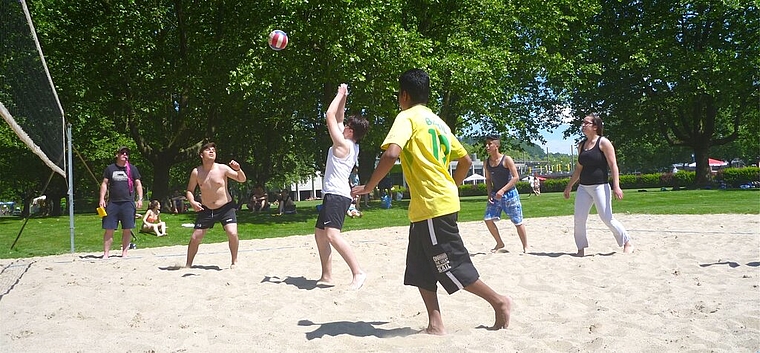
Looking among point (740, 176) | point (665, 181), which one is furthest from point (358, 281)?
point (665, 181)

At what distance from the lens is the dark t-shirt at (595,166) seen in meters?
7.77

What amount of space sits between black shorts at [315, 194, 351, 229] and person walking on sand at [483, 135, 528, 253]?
286 cm

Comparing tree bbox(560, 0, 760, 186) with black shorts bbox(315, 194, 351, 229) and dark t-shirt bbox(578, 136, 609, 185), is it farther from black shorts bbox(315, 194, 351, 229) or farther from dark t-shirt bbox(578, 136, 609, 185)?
black shorts bbox(315, 194, 351, 229)

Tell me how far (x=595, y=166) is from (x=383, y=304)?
4126mm

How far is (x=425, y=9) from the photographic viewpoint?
22422 mm

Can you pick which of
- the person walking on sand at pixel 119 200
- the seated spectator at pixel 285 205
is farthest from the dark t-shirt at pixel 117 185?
the seated spectator at pixel 285 205

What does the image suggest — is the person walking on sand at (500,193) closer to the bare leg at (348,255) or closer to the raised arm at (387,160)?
the bare leg at (348,255)

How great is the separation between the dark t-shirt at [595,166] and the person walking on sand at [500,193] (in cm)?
96

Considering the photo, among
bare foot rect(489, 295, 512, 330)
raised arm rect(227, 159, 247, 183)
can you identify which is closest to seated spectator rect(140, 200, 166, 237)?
raised arm rect(227, 159, 247, 183)

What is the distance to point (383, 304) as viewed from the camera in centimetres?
517

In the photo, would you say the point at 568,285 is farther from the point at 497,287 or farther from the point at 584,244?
the point at 584,244

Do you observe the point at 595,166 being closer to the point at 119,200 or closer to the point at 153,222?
the point at 119,200

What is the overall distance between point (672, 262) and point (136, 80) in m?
18.9

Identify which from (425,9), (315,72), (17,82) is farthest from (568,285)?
(425,9)
